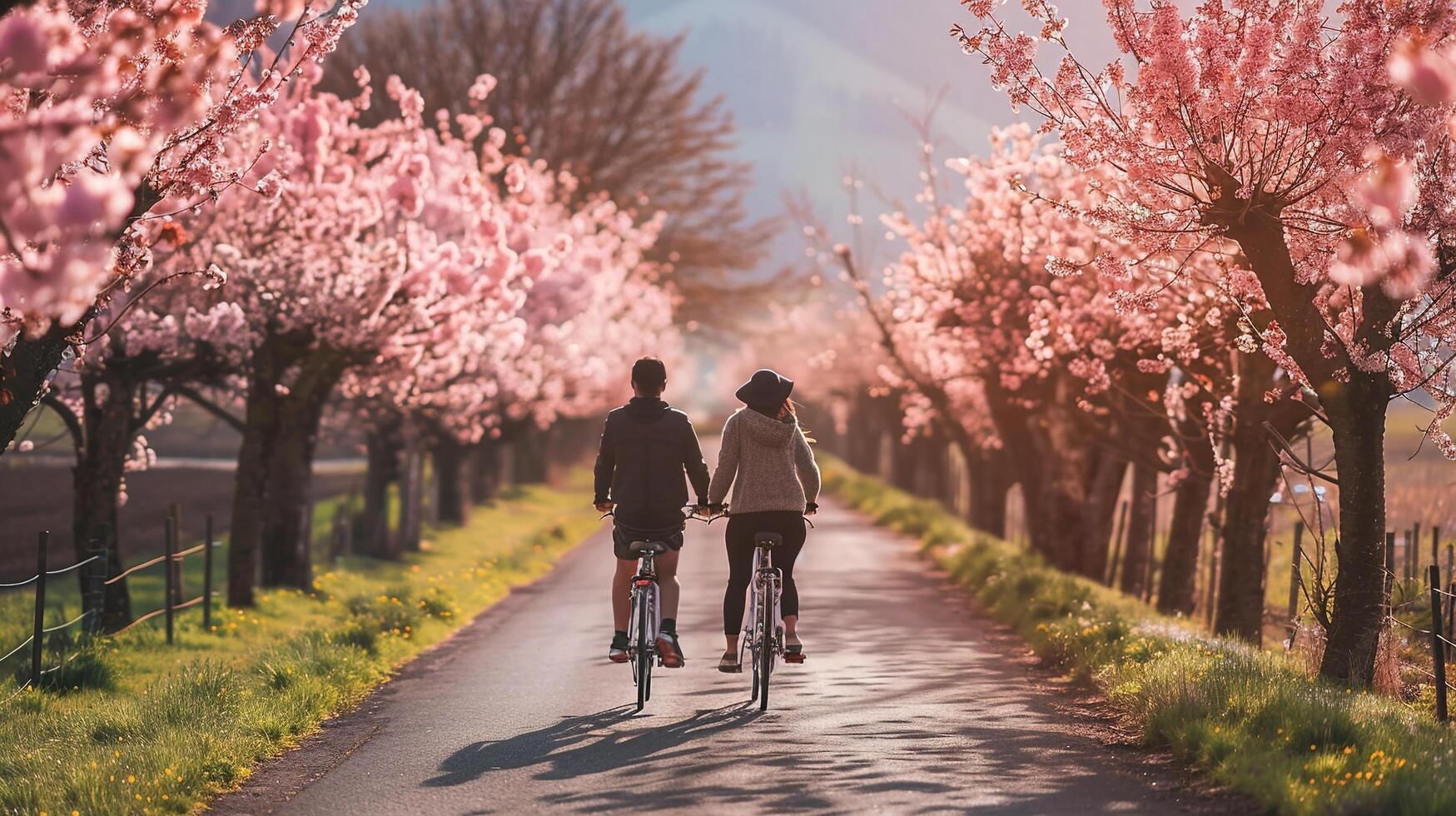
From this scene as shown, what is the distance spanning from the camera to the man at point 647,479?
10.8 metres

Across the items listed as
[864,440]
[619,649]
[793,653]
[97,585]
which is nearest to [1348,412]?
[793,653]

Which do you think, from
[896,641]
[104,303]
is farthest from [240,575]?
[104,303]

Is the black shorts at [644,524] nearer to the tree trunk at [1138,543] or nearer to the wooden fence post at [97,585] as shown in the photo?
the wooden fence post at [97,585]

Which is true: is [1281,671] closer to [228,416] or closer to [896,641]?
[896,641]

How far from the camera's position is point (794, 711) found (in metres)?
10.4

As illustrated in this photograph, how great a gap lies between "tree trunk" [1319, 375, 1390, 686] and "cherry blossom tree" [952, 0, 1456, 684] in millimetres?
11

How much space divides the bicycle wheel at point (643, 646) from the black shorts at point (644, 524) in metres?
0.46

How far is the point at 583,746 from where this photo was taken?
30.1ft

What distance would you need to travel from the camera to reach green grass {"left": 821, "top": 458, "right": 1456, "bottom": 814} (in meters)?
7.16

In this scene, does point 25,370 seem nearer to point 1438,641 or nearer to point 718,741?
point 718,741

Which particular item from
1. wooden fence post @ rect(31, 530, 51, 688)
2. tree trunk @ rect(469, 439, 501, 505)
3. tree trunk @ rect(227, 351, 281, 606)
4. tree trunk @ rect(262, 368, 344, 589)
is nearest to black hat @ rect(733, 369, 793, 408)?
wooden fence post @ rect(31, 530, 51, 688)

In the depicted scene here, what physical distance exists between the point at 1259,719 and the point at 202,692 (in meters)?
6.55

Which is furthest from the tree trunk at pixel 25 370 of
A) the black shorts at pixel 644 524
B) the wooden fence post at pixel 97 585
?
the wooden fence post at pixel 97 585

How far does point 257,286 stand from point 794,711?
30.4 feet
